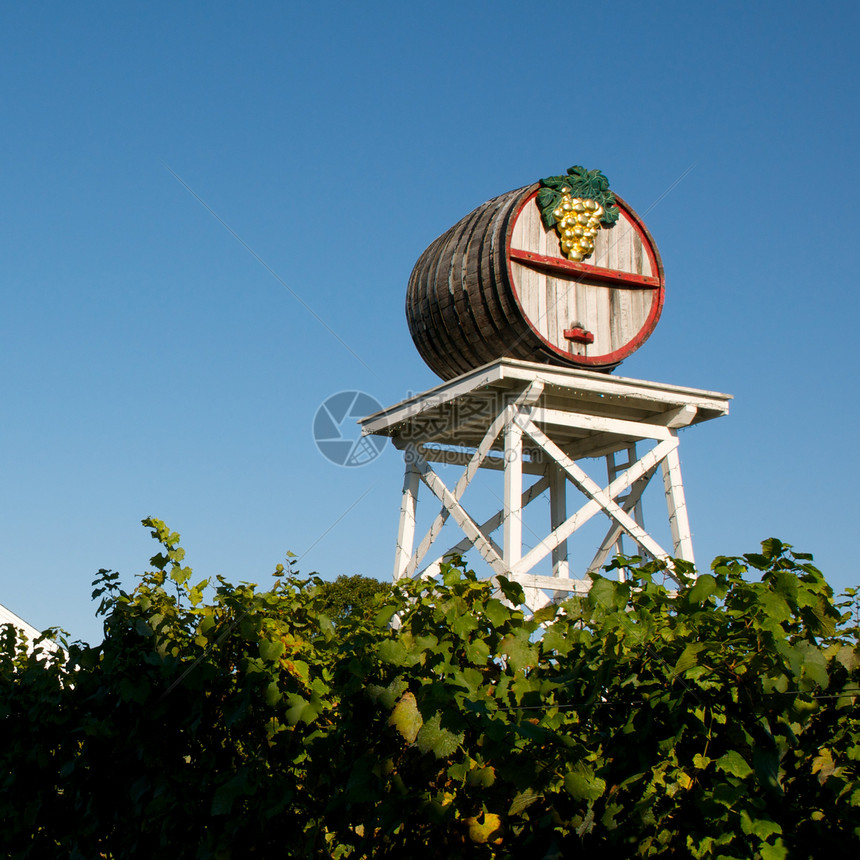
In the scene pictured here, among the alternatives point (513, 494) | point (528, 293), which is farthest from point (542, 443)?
point (528, 293)

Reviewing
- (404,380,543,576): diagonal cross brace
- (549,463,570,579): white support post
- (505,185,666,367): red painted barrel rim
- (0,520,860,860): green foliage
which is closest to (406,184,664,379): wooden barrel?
(505,185,666,367): red painted barrel rim

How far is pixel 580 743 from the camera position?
10.9 ft

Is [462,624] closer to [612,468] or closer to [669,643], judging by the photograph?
[669,643]

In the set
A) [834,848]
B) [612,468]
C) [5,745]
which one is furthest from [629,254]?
[834,848]

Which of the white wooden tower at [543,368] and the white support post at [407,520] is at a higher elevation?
the white wooden tower at [543,368]

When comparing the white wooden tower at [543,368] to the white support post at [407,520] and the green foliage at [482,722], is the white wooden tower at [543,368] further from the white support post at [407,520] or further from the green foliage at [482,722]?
the green foliage at [482,722]

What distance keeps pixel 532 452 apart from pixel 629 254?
9.57 feet

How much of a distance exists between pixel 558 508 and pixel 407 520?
2092mm

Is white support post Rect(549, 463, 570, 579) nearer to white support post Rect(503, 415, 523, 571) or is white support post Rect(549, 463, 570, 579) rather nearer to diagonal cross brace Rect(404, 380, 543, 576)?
diagonal cross brace Rect(404, 380, 543, 576)

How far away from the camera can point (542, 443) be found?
11.5m

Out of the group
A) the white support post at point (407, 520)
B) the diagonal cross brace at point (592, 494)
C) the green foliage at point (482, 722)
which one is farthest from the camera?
the white support post at point (407, 520)

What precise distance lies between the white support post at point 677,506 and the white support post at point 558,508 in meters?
1.67

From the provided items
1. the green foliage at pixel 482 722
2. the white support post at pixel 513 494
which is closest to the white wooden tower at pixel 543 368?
the white support post at pixel 513 494

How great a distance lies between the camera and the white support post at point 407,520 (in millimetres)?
13000
